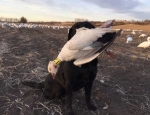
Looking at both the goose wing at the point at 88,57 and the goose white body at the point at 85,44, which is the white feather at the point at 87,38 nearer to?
the goose white body at the point at 85,44

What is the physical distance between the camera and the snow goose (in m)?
3.62

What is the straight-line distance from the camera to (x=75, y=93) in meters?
5.31

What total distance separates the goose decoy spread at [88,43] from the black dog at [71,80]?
14 cm

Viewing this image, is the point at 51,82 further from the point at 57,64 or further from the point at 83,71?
the point at 83,71

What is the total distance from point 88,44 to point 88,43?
20 millimetres

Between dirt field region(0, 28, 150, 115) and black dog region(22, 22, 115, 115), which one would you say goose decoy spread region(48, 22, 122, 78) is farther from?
dirt field region(0, 28, 150, 115)

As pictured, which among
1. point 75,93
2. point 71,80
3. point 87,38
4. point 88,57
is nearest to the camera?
point 87,38

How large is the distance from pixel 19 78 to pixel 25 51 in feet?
6.75

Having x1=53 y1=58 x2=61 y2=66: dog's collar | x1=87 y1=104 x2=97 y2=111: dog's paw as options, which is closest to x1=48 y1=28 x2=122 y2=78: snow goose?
x1=53 y1=58 x2=61 y2=66: dog's collar

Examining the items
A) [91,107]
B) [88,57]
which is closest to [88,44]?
[88,57]

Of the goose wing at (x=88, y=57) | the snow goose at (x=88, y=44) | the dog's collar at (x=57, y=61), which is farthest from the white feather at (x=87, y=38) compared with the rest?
the dog's collar at (x=57, y=61)

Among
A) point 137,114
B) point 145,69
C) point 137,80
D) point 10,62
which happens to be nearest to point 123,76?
point 137,80

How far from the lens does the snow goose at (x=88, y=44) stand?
362 cm

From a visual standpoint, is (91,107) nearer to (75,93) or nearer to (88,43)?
(75,93)
